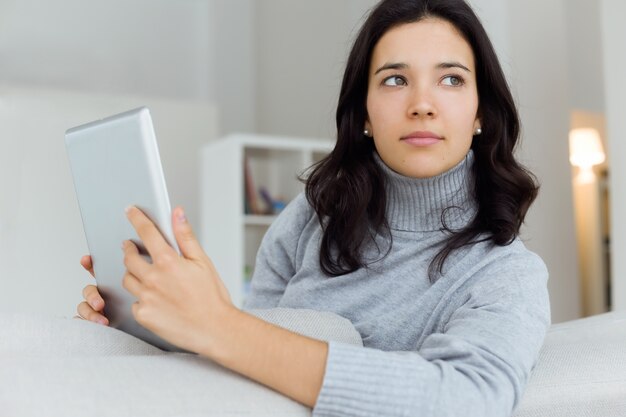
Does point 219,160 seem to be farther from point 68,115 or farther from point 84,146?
point 84,146

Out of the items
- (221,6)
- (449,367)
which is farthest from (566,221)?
(221,6)

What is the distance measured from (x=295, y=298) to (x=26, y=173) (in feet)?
12.3

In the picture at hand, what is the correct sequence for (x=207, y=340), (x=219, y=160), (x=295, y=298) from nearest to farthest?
(x=207, y=340) < (x=295, y=298) < (x=219, y=160)

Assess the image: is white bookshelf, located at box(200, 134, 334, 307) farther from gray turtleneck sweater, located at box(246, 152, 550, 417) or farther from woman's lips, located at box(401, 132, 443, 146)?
woman's lips, located at box(401, 132, 443, 146)

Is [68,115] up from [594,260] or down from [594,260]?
up

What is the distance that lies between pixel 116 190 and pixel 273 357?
263 mm

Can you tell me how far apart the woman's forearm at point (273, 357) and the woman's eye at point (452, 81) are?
496mm

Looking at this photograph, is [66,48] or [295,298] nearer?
[295,298]

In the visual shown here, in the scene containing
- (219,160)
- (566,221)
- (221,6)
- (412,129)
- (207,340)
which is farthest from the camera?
(221,6)

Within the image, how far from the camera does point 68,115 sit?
4.95 metres

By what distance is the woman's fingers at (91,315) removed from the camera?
112 cm

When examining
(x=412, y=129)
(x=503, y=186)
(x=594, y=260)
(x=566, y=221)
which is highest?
(x=412, y=129)

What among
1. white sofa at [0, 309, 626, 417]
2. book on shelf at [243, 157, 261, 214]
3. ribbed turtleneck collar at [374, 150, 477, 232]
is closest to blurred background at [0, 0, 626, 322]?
book on shelf at [243, 157, 261, 214]

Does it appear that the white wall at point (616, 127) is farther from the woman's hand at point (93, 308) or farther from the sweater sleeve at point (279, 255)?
the woman's hand at point (93, 308)
